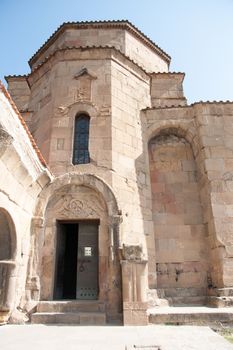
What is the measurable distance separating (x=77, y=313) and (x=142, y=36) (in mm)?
9689

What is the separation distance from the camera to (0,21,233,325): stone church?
16.9ft

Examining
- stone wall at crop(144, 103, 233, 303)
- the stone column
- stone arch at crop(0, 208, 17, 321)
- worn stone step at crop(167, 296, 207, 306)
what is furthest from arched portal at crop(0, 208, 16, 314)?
stone wall at crop(144, 103, 233, 303)

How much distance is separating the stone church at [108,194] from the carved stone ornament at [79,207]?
2 centimetres

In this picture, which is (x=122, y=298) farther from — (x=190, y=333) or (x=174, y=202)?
(x=174, y=202)

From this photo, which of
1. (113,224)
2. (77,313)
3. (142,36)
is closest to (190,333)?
(77,313)

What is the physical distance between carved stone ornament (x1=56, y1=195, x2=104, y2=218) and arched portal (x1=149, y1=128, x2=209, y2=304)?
190 centimetres

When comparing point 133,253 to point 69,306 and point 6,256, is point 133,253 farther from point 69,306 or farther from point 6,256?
point 6,256

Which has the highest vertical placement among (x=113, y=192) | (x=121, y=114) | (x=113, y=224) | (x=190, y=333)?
(x=121, y=114)

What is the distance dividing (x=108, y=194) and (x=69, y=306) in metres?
2.51

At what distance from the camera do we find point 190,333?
4102mm

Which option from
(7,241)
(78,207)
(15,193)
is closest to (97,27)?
(78,207)

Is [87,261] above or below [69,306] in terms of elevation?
above

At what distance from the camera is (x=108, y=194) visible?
20.1ft

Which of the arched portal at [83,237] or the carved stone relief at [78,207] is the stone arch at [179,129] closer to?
the arched portal at [83,237]
